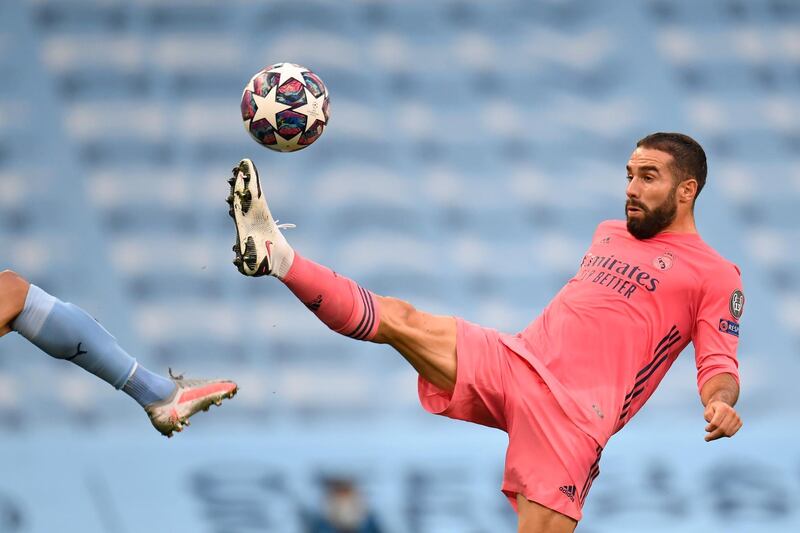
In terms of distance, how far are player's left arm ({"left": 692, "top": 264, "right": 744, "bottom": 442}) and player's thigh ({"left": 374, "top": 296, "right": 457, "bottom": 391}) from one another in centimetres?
97

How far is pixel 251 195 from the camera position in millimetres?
5023

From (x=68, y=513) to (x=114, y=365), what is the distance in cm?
386

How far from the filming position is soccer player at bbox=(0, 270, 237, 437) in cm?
477

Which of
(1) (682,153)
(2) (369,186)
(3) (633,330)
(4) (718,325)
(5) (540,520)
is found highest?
(1) (682,153)

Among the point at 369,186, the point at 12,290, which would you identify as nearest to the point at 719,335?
the point at 12,290

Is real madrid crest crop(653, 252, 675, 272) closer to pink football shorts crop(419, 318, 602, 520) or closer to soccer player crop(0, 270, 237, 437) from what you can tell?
pink football shorts crop(419, 318, 602, 520)

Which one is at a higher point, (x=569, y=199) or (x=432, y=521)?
(x=569, y=199)

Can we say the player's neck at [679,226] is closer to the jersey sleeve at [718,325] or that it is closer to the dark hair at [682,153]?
the dark hair at [682,153]

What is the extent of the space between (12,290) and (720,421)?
8.40ft

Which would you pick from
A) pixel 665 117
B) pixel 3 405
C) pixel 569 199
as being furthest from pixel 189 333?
pixel 665 117

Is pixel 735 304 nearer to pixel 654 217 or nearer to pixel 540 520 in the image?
pixel 654 217

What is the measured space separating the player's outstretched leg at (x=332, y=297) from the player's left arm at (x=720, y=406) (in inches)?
38.8

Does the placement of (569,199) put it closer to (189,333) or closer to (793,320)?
(793,320)

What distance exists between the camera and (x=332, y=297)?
16.7ft
